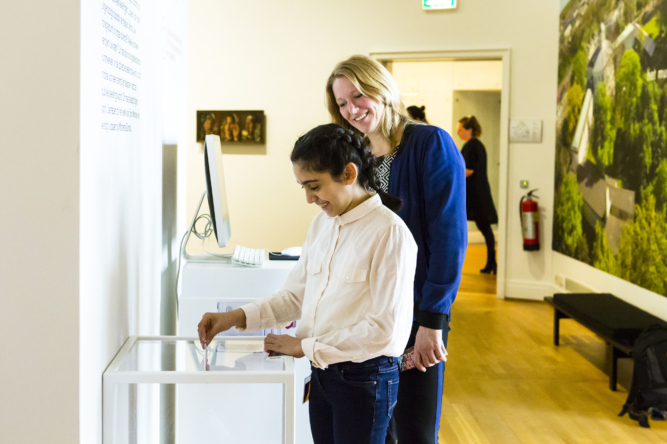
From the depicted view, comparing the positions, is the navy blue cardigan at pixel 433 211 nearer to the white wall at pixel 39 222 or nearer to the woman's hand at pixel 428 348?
the woman's hand at pixel 428 348

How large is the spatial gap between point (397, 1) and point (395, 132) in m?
4.79

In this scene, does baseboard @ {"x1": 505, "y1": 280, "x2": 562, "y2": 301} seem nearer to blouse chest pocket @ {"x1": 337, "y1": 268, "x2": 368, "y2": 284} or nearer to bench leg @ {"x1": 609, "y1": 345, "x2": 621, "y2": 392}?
bench leg @ {"x1": 609, "y1": 345, "x2": 621, "y2": 392}

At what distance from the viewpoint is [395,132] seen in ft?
5.69

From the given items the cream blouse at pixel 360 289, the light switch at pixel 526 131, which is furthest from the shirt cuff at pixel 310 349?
the light switch at pixel 526 131

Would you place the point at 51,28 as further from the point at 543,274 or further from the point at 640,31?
the point at 543,274

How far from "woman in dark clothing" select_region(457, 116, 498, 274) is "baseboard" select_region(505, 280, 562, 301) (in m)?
0.87

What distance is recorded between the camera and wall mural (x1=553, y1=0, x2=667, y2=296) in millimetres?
3959

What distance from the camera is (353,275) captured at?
1.40 metres

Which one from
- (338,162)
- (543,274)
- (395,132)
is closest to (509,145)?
(543,274)

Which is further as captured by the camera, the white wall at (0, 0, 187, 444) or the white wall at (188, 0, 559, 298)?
the white wall at (188, 0, 559, 298)

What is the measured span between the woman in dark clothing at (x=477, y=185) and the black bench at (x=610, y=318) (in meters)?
2.36

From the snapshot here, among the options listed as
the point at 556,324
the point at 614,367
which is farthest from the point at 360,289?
the point at 556,324

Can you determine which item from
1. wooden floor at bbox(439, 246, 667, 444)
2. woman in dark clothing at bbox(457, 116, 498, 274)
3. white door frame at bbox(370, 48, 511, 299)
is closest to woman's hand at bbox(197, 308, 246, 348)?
wooden floor at bbox(439, 246, 667, 444)

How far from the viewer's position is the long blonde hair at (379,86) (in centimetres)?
166
